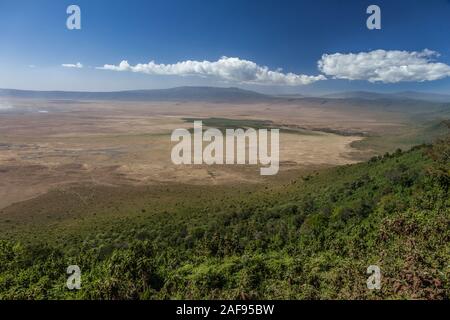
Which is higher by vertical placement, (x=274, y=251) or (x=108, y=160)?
(x=274, y=251)

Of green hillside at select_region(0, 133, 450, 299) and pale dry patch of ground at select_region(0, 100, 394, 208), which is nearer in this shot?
green hillside at select_region(0, 133, 450, 299)

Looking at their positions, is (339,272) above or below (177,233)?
above

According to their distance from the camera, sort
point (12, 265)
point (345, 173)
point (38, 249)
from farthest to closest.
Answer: point (345, 173) → point (38, 249) → point (12, 265)

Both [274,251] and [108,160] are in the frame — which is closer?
[274,251]

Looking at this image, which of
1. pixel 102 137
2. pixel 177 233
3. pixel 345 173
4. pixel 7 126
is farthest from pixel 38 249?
pixel 7 126

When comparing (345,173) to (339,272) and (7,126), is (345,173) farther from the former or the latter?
(7,126)

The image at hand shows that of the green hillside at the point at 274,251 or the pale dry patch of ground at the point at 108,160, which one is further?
the pale dry patch of ground at the point at 108,160

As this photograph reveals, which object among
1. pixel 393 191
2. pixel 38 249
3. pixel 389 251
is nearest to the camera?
pixel 389 251
